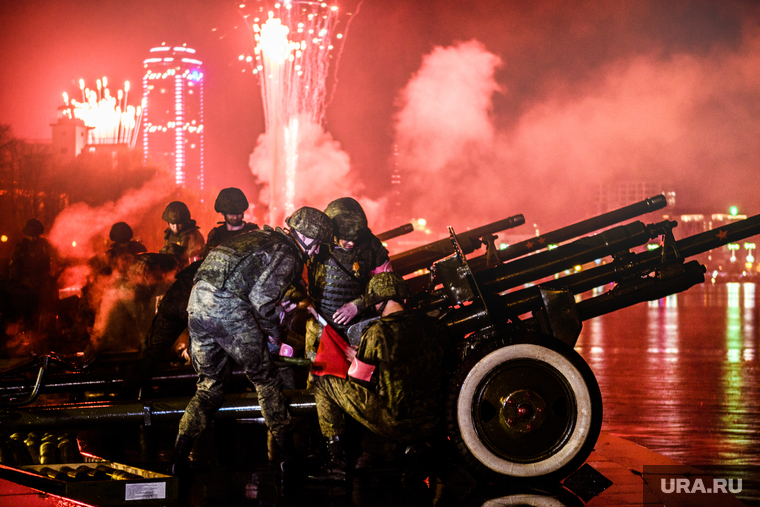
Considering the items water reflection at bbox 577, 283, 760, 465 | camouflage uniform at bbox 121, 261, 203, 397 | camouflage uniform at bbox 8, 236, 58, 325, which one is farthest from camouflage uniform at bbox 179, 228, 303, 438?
camouflage uniform at bbox 8, 236, 58, 325

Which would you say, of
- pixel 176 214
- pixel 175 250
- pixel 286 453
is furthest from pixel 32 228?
pixel 286 453

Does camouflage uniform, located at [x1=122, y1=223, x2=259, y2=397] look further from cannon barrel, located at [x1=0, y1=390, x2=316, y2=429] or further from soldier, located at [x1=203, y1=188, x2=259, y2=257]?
cannon barrel, located at [x1=0, y1=390, x2=316, y2=429]

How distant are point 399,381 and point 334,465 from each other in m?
0.78

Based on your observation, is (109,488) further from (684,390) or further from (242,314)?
(684,390)

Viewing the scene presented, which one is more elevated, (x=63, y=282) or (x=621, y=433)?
(x=63, y=282)

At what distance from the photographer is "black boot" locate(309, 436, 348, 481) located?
467cm

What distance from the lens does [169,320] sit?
254 inches

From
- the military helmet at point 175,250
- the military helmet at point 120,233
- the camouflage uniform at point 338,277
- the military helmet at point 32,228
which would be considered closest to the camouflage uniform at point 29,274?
the military helmet at point 32,228

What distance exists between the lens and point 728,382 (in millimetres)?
9484

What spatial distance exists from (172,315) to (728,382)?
7271mm

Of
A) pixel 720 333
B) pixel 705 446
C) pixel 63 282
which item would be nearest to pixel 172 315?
pixel 705 446

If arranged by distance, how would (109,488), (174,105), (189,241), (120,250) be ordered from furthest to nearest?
(174,105) < (189,241) < (120,250) < (109,488)

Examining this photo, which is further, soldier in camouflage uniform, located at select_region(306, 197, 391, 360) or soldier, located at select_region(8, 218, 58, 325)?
soldier, located at select_region(8, 218, 58, 325)

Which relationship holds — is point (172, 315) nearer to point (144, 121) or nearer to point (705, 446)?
point (705, 446)
